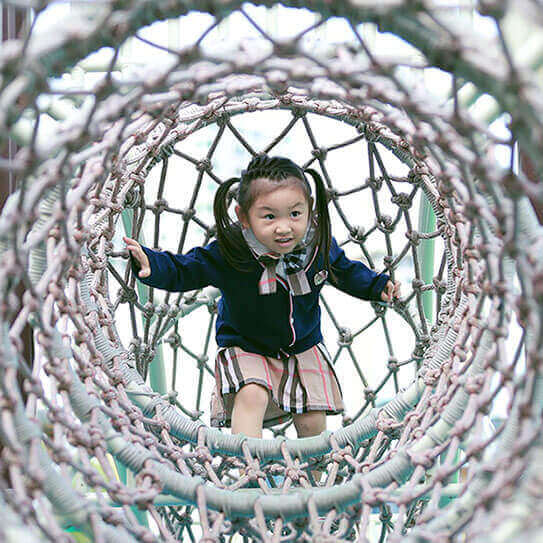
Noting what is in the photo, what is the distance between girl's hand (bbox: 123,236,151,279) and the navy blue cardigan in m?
0.10

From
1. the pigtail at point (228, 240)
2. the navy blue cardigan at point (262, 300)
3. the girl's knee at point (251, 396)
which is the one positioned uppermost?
the pigtail at point (228, 240)

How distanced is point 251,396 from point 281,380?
81mm

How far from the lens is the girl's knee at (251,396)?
4.26 ft

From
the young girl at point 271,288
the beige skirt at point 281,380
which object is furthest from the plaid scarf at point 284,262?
the beige skirt at point 281,380

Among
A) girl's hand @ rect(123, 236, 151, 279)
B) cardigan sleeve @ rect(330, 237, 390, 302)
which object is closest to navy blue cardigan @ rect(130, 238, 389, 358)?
cardigan sleeve @ rect(330, 237, 390, 302)

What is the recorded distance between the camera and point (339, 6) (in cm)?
63

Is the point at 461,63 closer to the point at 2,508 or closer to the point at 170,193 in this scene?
Result: the point at 2,508

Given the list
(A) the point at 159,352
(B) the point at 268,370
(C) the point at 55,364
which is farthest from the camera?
(A) the point at 159,352

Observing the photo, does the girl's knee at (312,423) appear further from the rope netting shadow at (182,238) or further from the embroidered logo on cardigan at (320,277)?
the embroidered logo on cardigan at (320,277)

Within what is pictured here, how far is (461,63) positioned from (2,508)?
52 cm

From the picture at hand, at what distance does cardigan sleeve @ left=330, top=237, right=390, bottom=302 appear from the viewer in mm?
1364

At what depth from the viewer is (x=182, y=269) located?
1.29m

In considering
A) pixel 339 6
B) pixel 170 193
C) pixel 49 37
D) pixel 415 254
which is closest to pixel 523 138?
pixel 339 6

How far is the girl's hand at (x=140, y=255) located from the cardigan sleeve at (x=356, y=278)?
0.39 m
